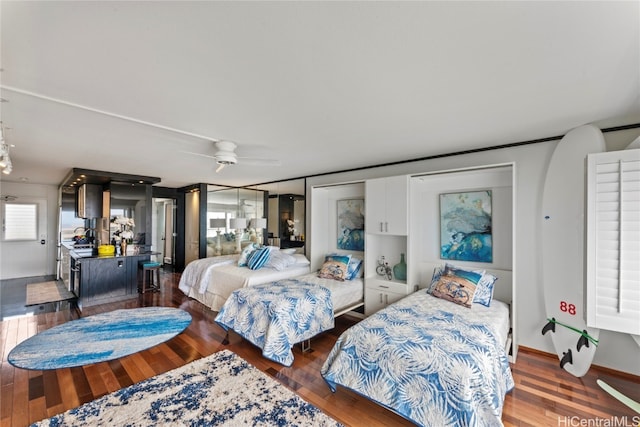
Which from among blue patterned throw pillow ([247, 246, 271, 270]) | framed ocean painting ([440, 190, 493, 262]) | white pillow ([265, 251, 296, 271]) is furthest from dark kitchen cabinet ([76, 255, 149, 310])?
framed ocean painting ([440, 190, 493, 262])

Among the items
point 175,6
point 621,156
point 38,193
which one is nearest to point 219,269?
point 175,6

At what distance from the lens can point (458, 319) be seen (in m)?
2.38

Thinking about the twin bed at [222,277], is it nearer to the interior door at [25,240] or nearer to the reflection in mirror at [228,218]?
the reflection in mirror at [228,218]

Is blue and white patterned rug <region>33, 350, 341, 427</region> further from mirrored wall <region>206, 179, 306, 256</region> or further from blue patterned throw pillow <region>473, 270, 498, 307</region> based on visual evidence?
mirrored wall <region>206, 179, 306, 256</region>

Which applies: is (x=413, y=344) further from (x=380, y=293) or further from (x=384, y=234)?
(x=384, y=234)

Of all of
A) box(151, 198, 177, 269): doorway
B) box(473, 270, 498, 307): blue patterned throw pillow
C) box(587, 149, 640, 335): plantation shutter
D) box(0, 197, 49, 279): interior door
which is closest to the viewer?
box(587, 149, 640, 335): plantation shutter

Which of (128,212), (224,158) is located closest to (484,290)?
(224,158)

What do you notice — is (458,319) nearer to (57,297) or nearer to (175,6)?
(175,6)

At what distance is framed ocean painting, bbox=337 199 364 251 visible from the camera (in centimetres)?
442

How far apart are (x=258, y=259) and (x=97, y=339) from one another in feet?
7.31

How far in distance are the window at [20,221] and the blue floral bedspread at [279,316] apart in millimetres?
7044

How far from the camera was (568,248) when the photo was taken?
8.75 ft

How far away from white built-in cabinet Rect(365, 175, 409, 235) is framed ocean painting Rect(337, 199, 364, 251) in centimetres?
56

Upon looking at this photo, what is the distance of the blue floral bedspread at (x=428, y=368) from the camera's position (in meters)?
1.67
